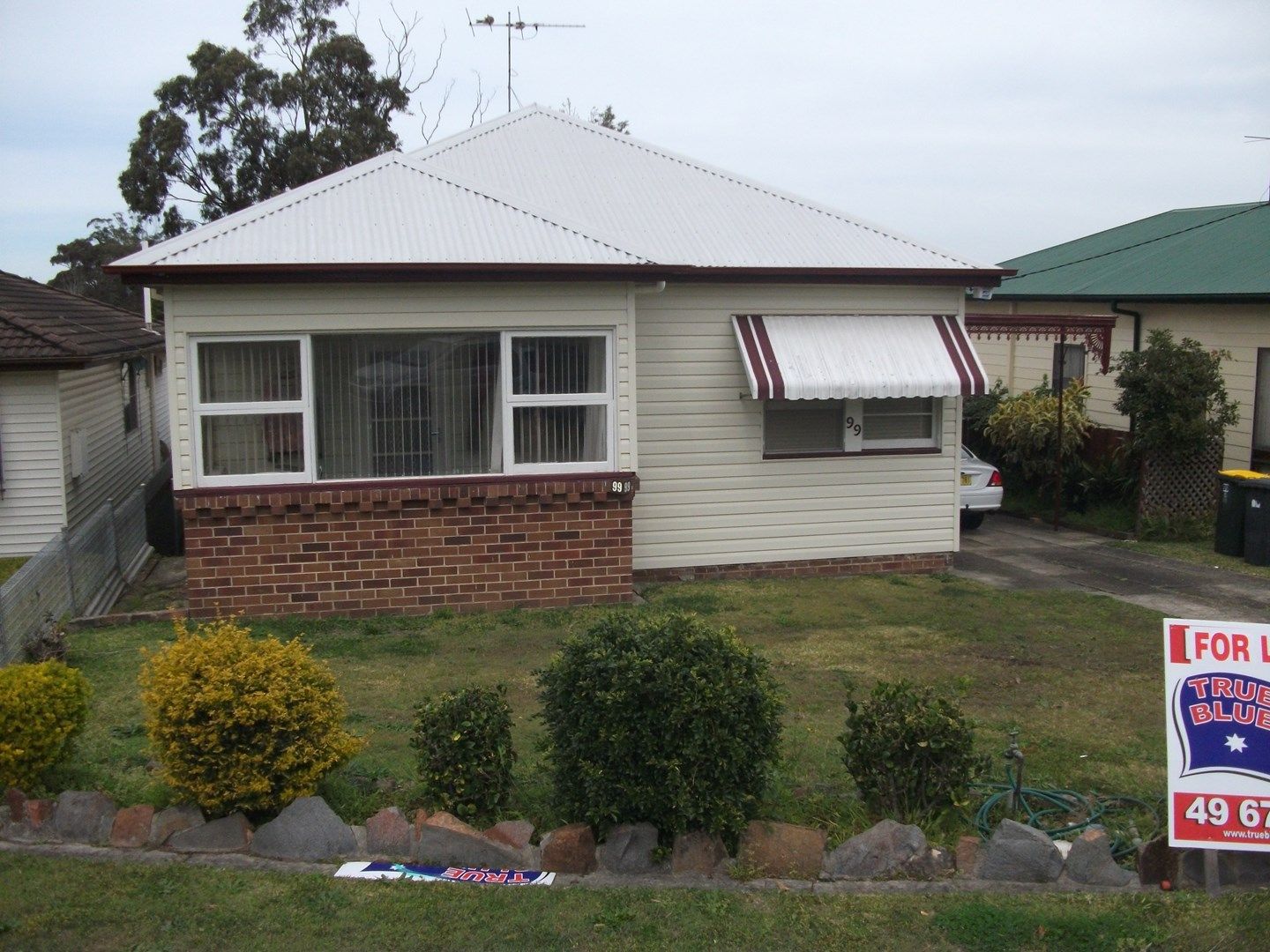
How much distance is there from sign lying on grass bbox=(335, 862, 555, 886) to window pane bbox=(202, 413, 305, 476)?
614cm

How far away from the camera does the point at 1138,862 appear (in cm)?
573

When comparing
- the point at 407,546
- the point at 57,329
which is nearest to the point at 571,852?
the point at 407,546

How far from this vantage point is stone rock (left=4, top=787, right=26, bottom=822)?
6098 millimetres

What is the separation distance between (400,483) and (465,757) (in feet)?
18.8

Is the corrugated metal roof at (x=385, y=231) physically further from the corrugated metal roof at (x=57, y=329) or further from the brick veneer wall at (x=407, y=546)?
the corrugated metal roof at (x=57, y=329)

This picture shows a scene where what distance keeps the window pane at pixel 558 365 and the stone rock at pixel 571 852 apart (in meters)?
6.47

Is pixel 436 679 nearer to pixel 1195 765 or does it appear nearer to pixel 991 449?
pixel 1195 765

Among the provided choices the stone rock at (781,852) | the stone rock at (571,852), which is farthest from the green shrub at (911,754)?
the stone rock at (571,852)

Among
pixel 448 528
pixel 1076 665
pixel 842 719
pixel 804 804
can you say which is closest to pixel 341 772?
pixel 804 804

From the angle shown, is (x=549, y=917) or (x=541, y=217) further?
(x=541, y=217)

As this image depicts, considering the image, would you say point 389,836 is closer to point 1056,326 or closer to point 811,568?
point 811,568

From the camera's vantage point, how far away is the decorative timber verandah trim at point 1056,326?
16.8 m

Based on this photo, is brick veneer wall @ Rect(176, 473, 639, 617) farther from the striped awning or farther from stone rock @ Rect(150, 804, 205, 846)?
stone rock @ Rect(150, 804, 205, 846)

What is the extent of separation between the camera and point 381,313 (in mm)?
11211
